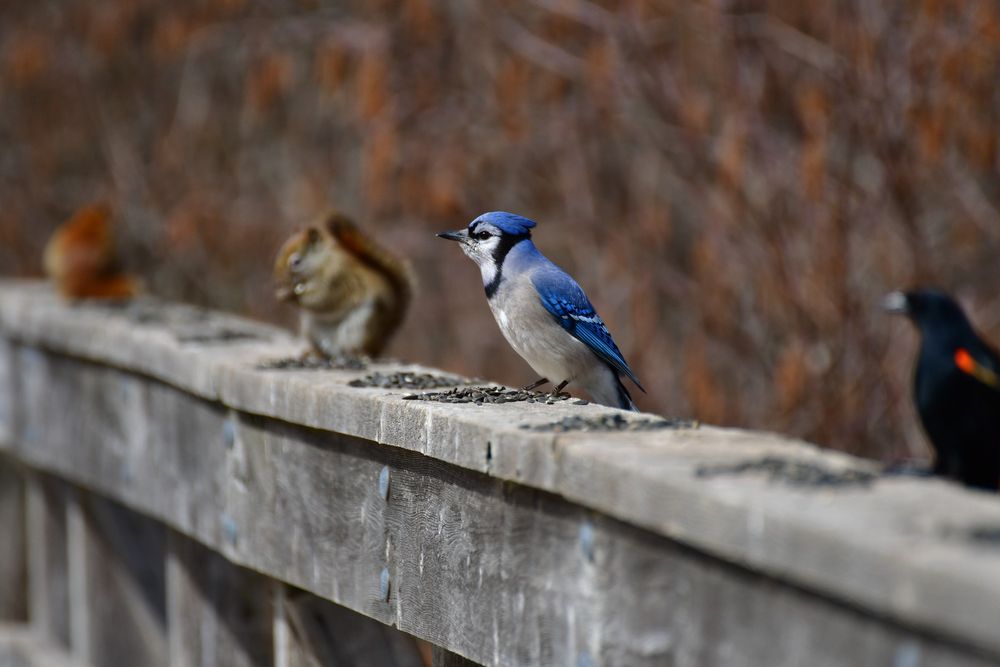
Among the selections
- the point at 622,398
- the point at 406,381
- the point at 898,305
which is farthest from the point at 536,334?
the point at 898,305

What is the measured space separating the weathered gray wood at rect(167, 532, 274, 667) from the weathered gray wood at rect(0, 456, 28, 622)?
2.06 m

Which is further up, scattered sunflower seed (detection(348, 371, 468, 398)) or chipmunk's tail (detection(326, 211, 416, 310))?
chipmunk's tail (detection(326, 211, 416, 310))

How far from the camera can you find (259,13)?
29.6ft

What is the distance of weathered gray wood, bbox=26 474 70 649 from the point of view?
17.0ft

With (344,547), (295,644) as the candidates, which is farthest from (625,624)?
(295,644)

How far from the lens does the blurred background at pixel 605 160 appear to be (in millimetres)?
5766

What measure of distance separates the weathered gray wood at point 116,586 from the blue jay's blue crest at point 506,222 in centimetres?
164

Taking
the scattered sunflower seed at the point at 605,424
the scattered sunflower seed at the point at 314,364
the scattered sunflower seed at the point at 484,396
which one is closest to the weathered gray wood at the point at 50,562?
the scattered sunflower seed at the point at 314,364

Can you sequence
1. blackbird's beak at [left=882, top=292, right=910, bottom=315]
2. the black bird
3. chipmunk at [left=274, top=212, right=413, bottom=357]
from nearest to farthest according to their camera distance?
1. the black bird
2. blackbird's beak at [left=882, top=292, right=910, bottom=315]
3. chipmunk at [left=274, top=212, right=413, bottom=357]

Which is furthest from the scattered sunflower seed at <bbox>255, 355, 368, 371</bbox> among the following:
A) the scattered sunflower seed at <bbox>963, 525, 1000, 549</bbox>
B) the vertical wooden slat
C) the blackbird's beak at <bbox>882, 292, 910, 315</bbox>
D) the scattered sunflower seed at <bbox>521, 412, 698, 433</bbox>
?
the scattered sunflower seed at <bbox>963, 525, 1000, 549</bbox>

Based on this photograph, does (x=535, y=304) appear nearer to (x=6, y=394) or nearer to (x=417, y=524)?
(x=417, y=524)

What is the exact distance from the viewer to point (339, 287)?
4391 mm

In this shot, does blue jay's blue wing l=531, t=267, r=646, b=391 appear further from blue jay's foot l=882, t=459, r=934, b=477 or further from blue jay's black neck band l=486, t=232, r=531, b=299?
blue jay's foot l=882, t=459, r=934, b=477

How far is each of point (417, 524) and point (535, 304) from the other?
4.32 feet
